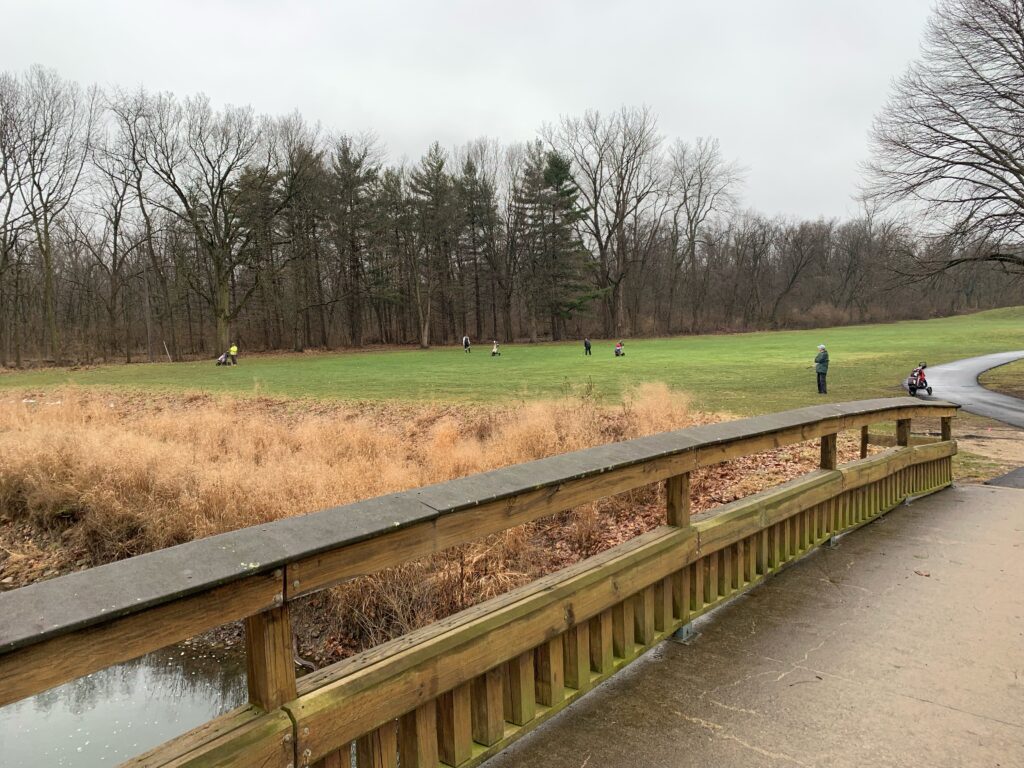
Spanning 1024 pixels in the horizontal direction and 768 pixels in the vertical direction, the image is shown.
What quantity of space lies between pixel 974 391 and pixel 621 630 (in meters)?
21.7

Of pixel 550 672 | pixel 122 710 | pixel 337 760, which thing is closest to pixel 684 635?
pixel 550 672

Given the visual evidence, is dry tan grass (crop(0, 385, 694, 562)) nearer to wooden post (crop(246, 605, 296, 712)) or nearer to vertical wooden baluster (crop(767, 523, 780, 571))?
vertical wooden baluster (crop(767, 523, 780, 571))

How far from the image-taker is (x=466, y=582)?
624 centimetres

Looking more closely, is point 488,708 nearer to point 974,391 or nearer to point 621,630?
point 621,630

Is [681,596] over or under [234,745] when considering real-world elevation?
under

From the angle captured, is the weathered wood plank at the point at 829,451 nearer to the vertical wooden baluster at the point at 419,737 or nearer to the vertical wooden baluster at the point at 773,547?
the vertical wooden baluster at the point at 773,547

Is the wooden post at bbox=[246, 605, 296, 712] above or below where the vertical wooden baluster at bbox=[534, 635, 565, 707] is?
above

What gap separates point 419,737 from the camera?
218 cm

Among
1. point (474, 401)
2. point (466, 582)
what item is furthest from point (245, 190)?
point (466, 582)

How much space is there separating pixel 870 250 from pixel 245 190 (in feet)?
241

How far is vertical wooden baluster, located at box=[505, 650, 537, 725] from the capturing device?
254cm

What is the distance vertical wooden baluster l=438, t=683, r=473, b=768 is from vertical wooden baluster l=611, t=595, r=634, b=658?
97 centimetres

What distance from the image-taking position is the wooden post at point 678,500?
3.42m

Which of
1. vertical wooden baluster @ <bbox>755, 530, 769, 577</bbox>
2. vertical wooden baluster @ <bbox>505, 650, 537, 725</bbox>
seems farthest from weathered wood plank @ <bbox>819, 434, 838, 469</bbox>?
vertical wooden baluster @ <bbox>505, 650, 537, 725</bbox>
